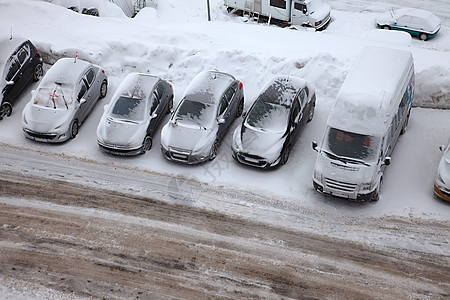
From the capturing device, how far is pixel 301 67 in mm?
17766

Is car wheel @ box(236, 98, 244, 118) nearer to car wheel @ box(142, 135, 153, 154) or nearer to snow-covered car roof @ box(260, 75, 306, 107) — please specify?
snow-covered car roof @ box(260, 75, 306, 107)

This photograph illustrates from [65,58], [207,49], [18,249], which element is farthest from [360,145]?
[65,58]

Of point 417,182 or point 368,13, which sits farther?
point 368,13

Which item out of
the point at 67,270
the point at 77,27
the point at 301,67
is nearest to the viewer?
the point at 67,270

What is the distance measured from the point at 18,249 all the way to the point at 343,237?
803 cm

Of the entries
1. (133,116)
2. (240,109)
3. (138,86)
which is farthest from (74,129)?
(240,109)

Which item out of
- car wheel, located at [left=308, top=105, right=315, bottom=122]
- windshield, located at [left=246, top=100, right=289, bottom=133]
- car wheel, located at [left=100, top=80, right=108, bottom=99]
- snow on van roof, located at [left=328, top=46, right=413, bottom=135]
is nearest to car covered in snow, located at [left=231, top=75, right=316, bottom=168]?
windshield, located at [left=246, top=100, right=289, bottom=133]

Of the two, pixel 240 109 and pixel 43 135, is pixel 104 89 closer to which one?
pixel 43 135

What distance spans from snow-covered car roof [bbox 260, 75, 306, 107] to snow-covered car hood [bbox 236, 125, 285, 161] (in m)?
1.13

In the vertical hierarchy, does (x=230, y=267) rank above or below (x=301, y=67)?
below

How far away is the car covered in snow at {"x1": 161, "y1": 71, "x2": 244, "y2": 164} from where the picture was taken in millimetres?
15227

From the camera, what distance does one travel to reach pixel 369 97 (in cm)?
1418

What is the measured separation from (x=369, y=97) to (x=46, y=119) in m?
9.56

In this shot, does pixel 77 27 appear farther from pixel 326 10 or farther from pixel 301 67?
pixel 326 10
